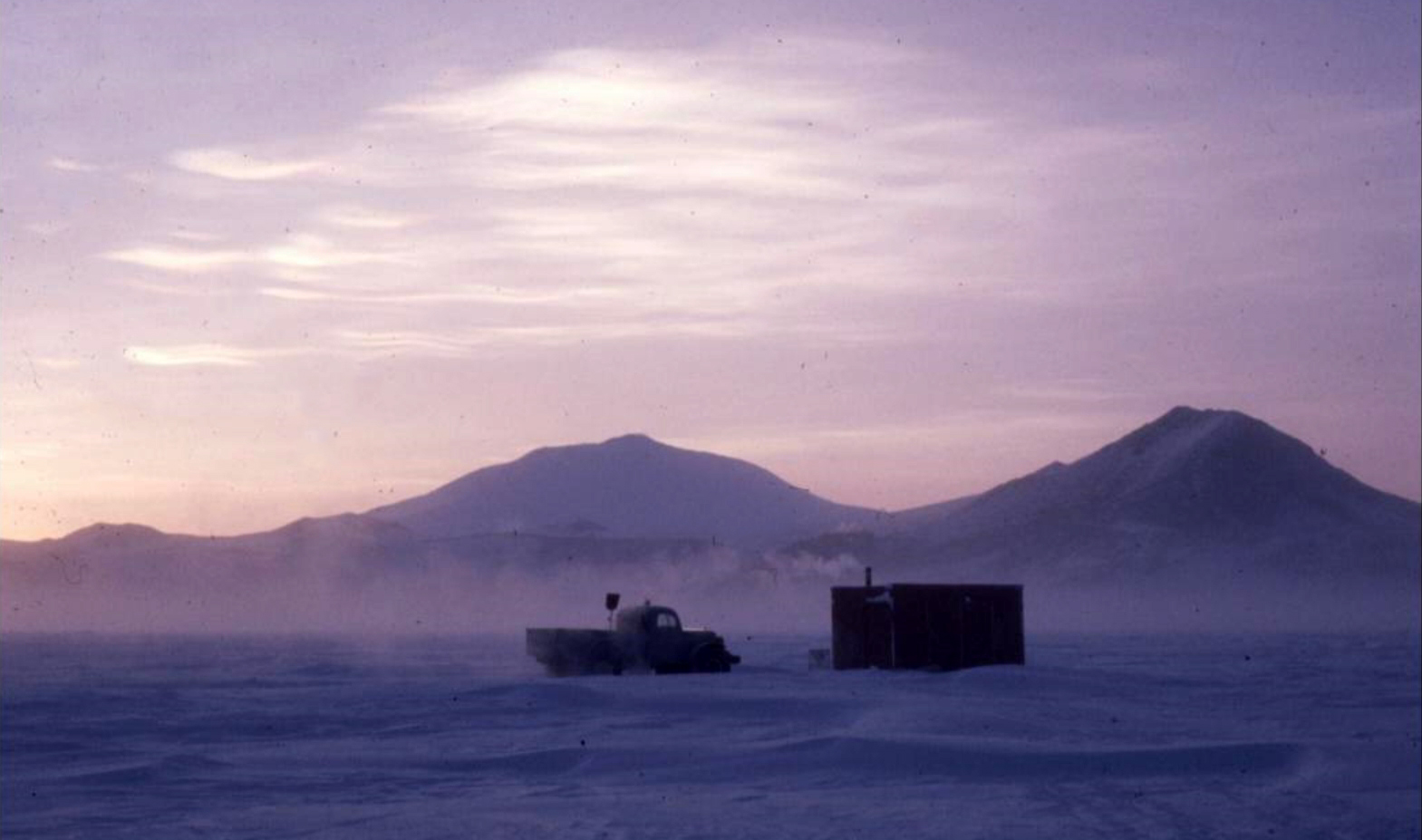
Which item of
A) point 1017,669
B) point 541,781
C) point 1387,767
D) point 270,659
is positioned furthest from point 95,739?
point 270,659

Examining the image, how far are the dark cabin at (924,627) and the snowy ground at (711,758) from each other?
460 cm

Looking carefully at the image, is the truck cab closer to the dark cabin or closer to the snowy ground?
Answer: the snowy ground

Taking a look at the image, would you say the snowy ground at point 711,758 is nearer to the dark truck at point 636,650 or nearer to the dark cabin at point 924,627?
the dark truck at point 636,650

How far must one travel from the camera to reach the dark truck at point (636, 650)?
139 feet

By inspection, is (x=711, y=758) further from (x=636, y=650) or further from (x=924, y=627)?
(x=924, y=627)

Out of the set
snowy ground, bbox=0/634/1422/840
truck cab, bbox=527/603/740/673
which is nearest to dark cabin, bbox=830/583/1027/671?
truck cab, bbox=527/603/740/673

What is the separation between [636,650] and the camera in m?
42.3

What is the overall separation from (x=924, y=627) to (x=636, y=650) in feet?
25.0

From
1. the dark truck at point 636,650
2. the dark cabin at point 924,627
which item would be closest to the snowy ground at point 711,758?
the dark truck at point 636,650

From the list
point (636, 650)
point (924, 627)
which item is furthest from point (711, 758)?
point (924, 627)

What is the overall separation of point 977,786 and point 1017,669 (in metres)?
19.7

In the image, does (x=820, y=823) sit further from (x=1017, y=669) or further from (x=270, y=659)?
(x=270, y=659)

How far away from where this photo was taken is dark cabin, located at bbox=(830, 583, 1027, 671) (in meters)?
45.1

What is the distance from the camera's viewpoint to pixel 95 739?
26016 millimetres
